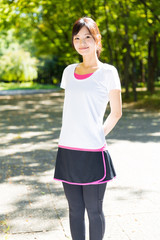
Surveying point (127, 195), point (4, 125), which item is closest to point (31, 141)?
point (4, 125)

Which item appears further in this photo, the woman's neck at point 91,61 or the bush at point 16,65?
the bush at point 16,65

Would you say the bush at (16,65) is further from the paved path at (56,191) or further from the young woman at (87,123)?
the young woman at (87,123)

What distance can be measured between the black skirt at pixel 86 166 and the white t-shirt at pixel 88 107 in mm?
57

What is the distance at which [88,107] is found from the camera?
7.34 ft

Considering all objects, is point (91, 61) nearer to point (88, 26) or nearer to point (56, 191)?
point (88, 26)

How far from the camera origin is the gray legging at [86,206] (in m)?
2.36

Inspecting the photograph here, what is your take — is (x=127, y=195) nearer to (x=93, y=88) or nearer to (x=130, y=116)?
(x=93, y=88)

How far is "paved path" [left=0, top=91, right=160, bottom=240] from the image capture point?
3.37 meters

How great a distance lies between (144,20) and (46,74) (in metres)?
32.0

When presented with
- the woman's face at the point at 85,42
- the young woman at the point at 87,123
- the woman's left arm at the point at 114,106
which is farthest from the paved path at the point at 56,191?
the woman's face at the point at 85,42

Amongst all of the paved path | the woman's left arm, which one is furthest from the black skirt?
the paved path

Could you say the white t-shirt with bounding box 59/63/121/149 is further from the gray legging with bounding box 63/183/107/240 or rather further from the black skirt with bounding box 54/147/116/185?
the gray legging with bounding box 63/183/107/240

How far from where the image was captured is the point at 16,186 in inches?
188

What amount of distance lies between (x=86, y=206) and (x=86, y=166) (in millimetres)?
333
